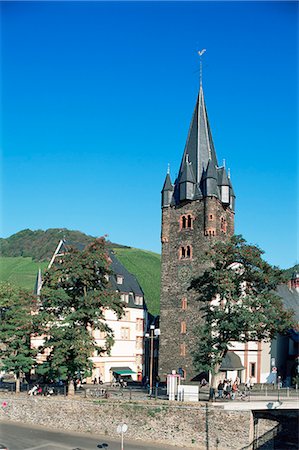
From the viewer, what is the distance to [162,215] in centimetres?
5597

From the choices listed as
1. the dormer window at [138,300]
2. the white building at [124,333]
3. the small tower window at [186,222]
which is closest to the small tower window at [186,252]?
the small tower window at [186,222]

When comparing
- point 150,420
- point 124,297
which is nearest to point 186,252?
point 124,297

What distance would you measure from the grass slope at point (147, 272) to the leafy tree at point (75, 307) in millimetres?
48137

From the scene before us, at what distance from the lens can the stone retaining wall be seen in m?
32.3

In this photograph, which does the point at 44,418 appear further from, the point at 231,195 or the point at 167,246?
the point at 231,195

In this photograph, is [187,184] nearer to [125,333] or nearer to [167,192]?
[167,192]

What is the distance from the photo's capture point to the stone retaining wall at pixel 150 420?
1271 inches

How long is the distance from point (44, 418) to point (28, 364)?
533cm

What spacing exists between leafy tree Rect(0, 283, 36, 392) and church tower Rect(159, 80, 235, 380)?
14.6 m

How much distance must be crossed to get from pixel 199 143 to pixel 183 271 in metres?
13.8

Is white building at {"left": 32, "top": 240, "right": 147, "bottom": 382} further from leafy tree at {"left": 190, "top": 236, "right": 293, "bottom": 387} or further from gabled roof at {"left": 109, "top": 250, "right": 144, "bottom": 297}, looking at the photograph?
leafy tree at {"left": 190, "top": 236, "right": 293, "bottom": 387}

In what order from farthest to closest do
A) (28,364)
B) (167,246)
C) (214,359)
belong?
(167,246) < (28,364) < (214,359)

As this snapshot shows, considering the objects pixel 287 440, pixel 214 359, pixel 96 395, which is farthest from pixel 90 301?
pixel 287 440

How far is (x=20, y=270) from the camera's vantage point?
142 m
